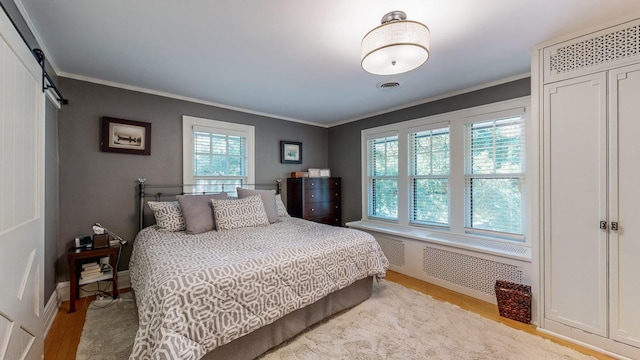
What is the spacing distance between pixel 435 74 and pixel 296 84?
1.53 meters

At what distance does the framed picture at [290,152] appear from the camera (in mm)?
4336

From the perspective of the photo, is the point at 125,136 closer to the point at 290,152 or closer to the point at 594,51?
the point at 290,152

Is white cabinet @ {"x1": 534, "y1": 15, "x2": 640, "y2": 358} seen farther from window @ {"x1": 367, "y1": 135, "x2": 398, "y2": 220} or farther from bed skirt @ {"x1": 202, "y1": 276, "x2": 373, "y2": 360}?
window @ {"x1": 367, "y1": 135, "x2": 398, "y2": 220}

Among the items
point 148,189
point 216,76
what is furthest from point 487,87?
point 148,189

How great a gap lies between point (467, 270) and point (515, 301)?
548mm

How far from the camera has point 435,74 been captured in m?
2.68

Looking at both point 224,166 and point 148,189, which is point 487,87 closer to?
point 224,166

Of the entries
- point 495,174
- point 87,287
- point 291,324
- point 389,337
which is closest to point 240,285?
point 291,324

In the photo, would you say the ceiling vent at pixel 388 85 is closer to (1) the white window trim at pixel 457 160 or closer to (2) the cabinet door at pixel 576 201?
(1) the white window trim at pixel 457 160

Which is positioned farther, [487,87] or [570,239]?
[487,87]

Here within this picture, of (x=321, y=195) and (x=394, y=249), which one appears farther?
(x=321, y=195)

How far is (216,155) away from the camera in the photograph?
3.63m

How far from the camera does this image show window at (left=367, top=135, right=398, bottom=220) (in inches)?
158

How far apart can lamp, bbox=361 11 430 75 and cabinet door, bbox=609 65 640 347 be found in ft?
4.83
